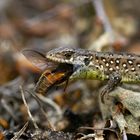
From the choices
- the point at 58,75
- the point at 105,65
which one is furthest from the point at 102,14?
the point at 58,75

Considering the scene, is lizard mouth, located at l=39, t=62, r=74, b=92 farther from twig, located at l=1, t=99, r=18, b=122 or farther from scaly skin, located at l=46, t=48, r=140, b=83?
twig, located at l=1, t=99, r=18, b=122

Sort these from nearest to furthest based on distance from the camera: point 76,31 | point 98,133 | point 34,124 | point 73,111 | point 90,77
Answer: point 98,133, point 34,124, point 90,77, point 73,111, point 76,31

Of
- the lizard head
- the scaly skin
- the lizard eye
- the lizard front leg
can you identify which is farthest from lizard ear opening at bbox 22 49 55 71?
the lizard front leg

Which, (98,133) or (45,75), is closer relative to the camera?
(98,133)

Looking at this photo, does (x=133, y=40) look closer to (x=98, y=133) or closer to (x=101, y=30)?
(x=101, y=30)

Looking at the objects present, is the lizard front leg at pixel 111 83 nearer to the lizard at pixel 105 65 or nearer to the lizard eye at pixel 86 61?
the lizard at pixel 105 65

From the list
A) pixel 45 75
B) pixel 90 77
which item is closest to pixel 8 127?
pixel 45 75
